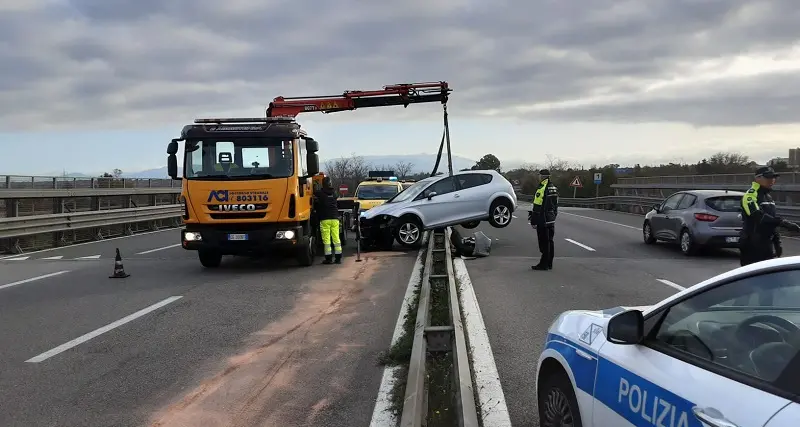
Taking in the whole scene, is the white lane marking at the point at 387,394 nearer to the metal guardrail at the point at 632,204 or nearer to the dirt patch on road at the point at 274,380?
the dirt patch on road at the point at 274,380

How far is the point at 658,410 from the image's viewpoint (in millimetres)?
2516

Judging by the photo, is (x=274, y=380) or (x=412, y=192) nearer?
(x=274, y=380)

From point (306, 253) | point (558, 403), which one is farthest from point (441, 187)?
point (558, 403)

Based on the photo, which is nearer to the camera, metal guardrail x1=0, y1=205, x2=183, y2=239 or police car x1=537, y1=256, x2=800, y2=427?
police car x1=537, y1=256, x2=800, y2=427

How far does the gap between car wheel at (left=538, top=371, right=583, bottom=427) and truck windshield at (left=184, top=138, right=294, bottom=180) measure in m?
8.82

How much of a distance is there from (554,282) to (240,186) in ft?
19.0

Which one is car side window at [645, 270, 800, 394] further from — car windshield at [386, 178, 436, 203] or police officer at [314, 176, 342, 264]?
car windshield at [386, 178, 436, 203]

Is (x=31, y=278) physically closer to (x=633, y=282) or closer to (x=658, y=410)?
(x=633, y=282)

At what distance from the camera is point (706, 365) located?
2506mm

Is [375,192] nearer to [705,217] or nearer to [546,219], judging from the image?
[546,219]

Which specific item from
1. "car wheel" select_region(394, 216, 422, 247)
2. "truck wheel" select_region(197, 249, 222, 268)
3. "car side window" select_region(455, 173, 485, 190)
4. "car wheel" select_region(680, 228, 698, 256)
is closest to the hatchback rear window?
"car wheel" select_region(680, 228, 698, 256)

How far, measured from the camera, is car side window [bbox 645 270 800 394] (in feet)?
7.52

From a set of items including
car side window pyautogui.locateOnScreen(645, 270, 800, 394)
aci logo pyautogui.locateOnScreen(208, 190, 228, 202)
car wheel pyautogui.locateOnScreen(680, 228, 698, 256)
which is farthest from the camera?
car wheel pyautogui.locateOnScreen(680, 228, 698, 256)

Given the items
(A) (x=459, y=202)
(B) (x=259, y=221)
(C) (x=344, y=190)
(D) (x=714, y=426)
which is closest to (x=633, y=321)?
(D) (x=714, y=426)
